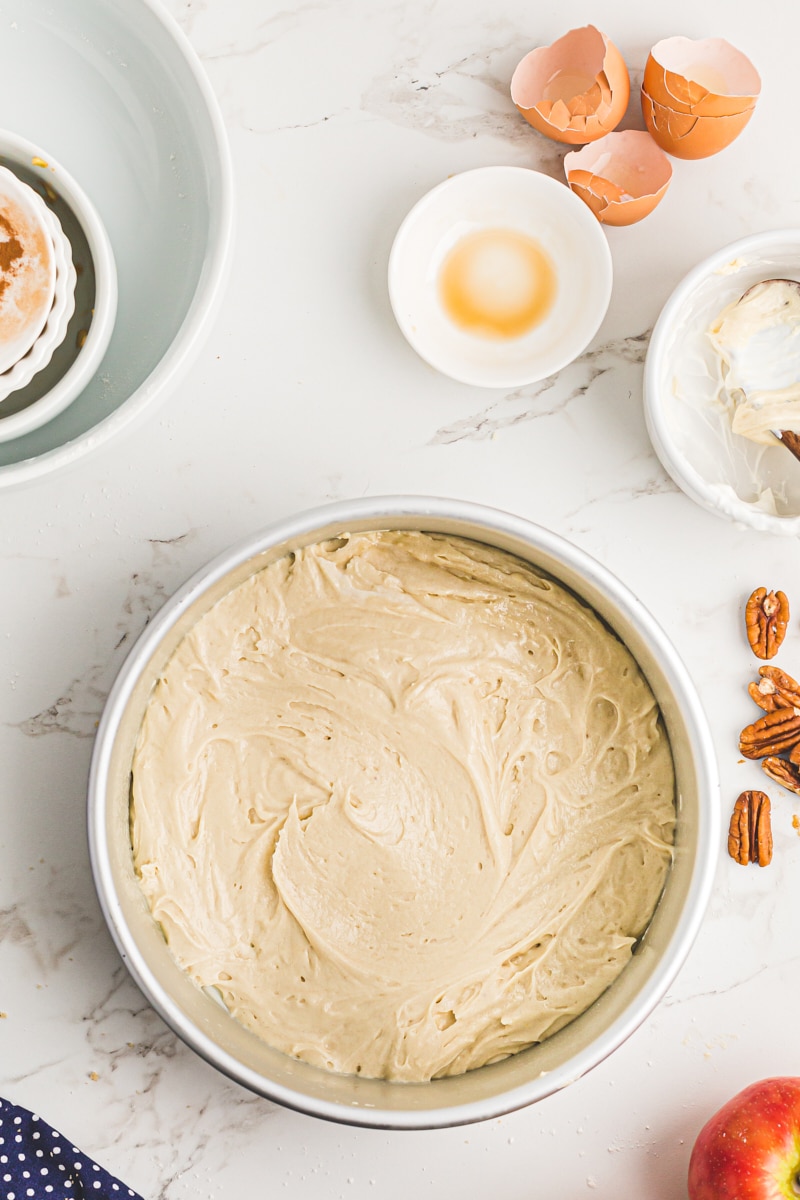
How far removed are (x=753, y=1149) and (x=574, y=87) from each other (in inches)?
61.4

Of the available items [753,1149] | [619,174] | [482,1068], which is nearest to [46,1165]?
[482,1068]

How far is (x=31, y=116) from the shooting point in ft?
4.36

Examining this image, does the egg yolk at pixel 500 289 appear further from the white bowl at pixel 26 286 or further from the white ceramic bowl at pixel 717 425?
the white bowl at pixel 26 286

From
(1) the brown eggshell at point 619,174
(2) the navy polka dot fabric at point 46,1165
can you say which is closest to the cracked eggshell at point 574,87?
(1) the brown eggshell at point 619,174

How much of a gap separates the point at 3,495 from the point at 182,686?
40 cm

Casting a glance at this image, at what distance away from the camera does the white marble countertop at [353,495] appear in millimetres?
1395

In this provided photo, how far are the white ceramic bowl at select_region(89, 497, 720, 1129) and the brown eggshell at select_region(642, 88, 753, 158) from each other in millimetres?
646

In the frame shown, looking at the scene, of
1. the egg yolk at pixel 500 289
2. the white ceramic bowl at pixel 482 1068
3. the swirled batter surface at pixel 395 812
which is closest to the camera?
the white ceramic bowl at pixel 482 1068

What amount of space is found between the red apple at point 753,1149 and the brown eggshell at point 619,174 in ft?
4.28

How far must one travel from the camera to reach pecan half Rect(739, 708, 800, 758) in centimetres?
144

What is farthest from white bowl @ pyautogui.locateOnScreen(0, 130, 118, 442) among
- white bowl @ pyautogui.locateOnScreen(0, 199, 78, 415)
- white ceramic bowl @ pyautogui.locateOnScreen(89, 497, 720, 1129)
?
white ceramic bowl @ pyautogui.locateOnScreen(89, 497, 720, 1129)

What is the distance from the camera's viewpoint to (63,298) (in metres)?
1.25

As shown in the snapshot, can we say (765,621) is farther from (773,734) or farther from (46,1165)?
(46,1165)

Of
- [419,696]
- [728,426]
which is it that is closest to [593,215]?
[728,426]
